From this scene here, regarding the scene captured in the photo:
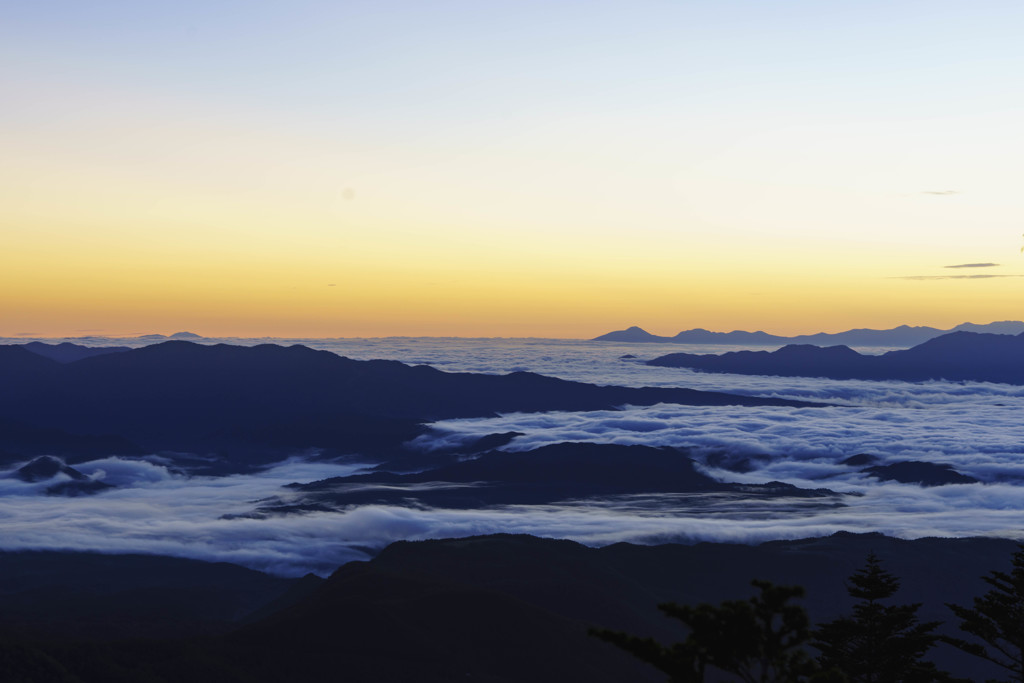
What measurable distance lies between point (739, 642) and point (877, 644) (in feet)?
101

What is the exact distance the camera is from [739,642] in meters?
21.3

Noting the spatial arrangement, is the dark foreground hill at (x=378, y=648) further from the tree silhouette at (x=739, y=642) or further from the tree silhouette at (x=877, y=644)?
the tree silhouette at (x=739, y=642)

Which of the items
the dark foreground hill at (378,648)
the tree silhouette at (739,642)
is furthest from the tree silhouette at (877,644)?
the dark foreground hill at (378,648)

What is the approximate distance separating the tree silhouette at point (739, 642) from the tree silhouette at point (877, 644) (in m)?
26.0

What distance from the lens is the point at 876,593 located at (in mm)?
49312

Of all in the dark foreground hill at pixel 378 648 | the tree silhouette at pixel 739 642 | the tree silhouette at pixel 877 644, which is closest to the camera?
the tree silhouette at pixel 739 642

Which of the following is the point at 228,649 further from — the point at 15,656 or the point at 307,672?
the point at 15,656

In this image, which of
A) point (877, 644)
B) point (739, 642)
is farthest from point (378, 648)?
point (739, 642)

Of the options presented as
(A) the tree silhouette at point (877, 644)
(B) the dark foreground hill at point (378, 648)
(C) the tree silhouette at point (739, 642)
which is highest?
(C) the tree silhouette at point (739, 642)

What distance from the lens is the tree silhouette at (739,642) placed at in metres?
21.0

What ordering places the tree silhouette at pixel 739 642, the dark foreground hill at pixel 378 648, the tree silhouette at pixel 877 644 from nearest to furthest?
the tree silhouette at pixel 739 642 < the tree silhouette at pixel 877 644 < the dark foreground hill at pixel 378 648

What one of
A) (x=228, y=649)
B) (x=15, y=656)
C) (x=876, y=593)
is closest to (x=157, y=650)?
(x=228, y=649)

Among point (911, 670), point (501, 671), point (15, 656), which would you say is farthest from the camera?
point (501, 671)

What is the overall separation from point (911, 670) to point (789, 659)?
2849 cm
